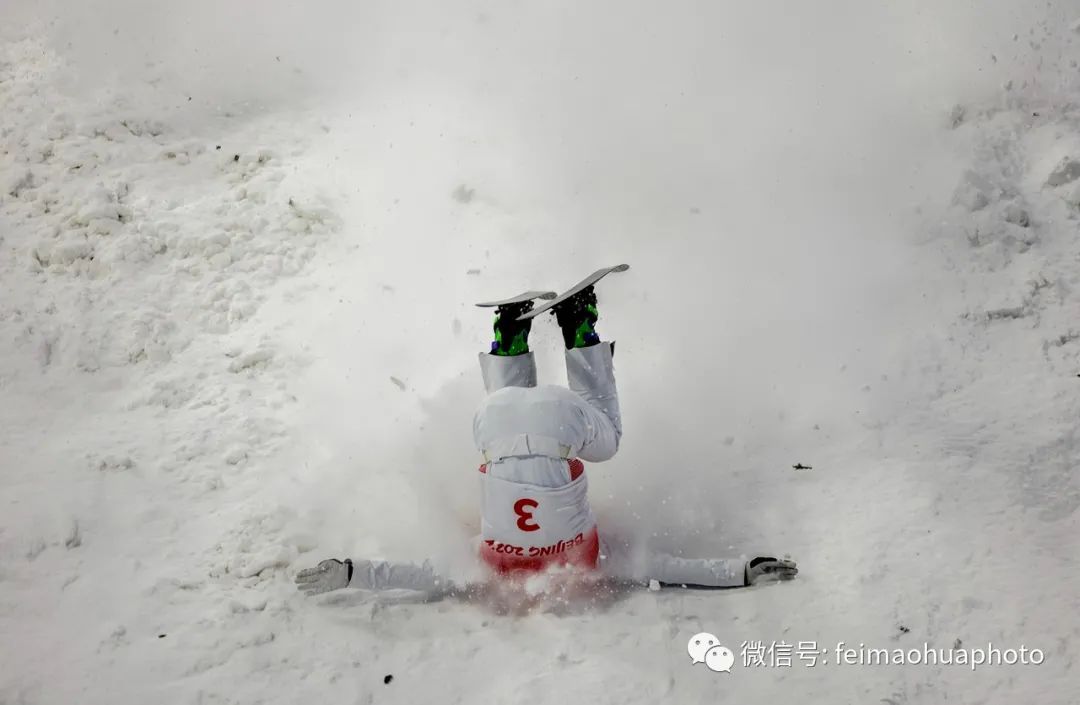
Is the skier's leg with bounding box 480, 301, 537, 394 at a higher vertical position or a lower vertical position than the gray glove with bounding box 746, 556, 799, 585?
higher

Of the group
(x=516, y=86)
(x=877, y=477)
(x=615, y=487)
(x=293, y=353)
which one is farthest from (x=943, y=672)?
(x=516, y=86)

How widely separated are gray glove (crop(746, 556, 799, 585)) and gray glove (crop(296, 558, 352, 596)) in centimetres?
172

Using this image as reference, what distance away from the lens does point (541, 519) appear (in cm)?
381

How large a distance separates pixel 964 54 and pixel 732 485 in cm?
435

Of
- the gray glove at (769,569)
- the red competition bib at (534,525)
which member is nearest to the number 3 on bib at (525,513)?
the red competition bib at (534,525)

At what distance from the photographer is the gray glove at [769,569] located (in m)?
3.77

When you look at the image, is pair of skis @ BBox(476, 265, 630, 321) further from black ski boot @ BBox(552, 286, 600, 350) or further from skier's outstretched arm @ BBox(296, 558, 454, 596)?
skier's outstretched arm @ BBox(296, 558, 454, 596)

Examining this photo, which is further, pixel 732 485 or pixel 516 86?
pixel 516 86

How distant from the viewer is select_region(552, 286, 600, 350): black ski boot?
419 centimetres

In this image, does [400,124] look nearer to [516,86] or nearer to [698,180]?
[516,86]

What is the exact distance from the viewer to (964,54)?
6.78 metres

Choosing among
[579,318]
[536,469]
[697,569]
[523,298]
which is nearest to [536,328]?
[523,298]

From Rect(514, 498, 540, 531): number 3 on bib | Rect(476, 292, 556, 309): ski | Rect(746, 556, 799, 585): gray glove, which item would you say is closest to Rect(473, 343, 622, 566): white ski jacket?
Rect(514, 498, 540, 531): number 3 on bib

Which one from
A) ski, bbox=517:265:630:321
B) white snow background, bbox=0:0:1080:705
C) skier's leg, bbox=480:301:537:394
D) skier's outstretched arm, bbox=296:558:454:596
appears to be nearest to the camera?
white snow background, bbox=0:0:1080:705
